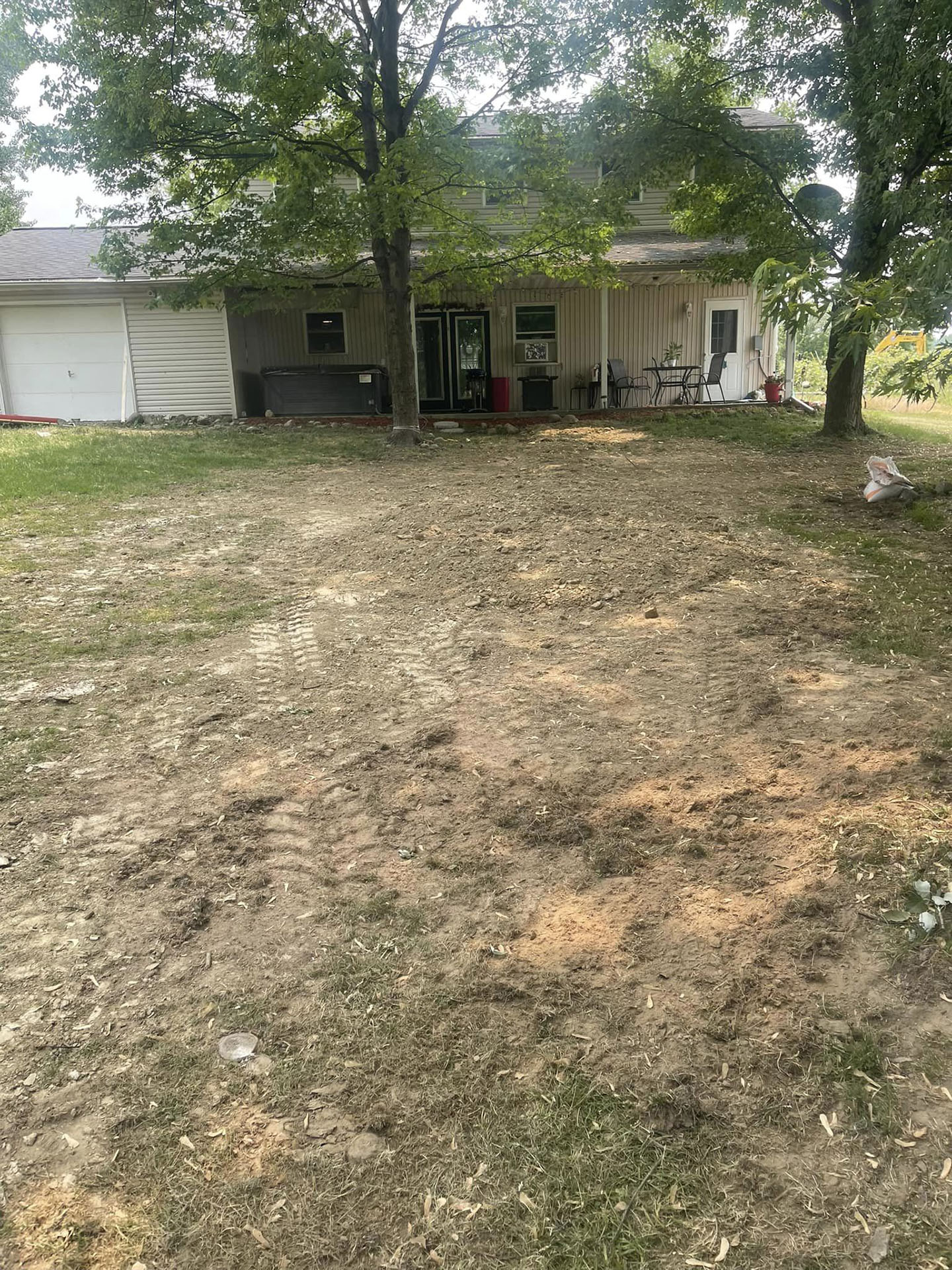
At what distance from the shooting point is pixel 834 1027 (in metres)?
2.26

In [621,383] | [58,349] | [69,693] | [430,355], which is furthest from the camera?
[430,355]

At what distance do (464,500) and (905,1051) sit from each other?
753 cm

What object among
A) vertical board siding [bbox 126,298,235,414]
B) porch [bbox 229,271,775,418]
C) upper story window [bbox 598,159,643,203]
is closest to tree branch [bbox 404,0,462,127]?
upper story window [bbox 598,159,643,203]

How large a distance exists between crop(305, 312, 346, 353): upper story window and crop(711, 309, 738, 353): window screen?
7692 millimetres

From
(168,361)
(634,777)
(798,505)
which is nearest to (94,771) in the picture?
(634,777)

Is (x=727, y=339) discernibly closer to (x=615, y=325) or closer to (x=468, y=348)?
(x=615, y=325)

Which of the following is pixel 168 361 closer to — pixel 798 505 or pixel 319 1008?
pixel 798 505

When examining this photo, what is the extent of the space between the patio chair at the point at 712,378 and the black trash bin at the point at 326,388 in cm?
635

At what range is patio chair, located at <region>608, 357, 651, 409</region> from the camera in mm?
18219

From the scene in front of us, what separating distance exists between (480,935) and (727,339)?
60.5ft

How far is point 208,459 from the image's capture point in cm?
1214

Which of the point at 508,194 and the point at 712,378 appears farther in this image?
the point at 712,378

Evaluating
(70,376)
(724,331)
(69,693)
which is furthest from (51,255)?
(69,693)

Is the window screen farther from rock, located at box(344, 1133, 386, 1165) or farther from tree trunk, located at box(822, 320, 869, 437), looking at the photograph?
rock, located at box(344, 1133, 386, 1165)
